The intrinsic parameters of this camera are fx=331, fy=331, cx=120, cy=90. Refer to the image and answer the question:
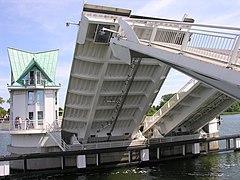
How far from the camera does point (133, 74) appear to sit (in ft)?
62.5

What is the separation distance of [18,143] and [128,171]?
769 centimetres

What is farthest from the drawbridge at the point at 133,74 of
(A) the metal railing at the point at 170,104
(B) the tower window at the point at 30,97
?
(B) the tower window at the point at 30,97

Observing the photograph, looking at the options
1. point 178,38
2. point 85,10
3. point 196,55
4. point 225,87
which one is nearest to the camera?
point 225,87

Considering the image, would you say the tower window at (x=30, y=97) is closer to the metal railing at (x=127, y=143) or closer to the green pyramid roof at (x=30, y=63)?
the green pyramid roof at (x=30, y=63)

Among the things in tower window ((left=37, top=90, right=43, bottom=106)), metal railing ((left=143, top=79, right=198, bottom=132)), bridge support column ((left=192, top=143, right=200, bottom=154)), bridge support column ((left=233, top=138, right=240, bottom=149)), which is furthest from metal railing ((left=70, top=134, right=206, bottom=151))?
bridge support column ((left=233, top=138, right=240, bottom=149))

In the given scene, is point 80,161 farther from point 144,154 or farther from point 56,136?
point 144,154

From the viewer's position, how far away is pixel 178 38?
1254 centimetres

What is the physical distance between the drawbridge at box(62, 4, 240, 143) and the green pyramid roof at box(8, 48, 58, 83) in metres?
3.97

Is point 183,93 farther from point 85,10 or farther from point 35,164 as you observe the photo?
point 35,164

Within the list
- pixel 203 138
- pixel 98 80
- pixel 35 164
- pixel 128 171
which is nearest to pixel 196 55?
pixel 98 80

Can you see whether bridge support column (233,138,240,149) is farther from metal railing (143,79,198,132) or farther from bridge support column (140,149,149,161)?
bridge support column (140,149,149,161)

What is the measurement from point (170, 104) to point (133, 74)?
505 cm

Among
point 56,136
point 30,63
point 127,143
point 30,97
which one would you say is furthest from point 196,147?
point 30,63

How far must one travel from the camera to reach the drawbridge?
9.85 m
